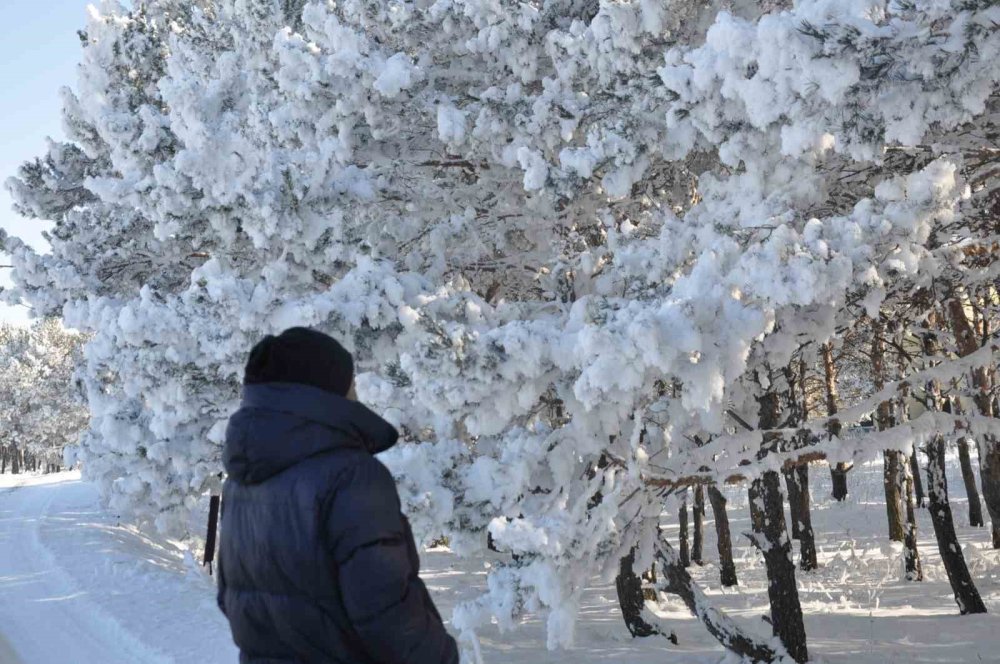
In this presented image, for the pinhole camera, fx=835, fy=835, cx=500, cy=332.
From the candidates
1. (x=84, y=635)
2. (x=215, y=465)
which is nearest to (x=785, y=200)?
(x=215, y=465)

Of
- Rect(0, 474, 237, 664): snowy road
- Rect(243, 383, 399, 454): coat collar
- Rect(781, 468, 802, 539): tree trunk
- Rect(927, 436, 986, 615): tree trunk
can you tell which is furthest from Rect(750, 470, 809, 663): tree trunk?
Rect(243, 383, 399, 454): coat collar

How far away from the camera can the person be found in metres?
1.96

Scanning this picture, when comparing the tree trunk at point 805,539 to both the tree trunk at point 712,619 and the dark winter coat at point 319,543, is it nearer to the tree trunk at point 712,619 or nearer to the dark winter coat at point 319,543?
the tree trunk at point 712,619

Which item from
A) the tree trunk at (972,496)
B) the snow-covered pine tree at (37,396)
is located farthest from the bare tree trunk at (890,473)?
the snow-covered pine tree at (37,396)

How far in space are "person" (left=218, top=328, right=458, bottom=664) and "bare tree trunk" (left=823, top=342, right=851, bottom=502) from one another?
5.83m

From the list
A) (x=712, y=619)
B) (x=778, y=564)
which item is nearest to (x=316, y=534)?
(x=712, y=619)

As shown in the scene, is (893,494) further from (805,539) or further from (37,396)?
(37,396)

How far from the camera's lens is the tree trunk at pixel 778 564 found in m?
9.77

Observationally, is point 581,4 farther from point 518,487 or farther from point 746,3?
point 518,487

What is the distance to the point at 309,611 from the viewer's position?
201cm

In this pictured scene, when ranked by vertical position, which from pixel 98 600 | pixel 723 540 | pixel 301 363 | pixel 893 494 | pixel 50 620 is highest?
pixel 301 363

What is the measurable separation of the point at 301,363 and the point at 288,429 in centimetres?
20

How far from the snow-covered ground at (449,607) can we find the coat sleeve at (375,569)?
6.60 m

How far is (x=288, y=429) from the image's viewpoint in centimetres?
204
